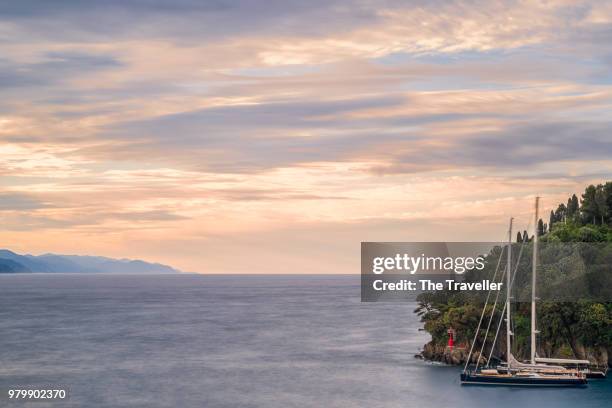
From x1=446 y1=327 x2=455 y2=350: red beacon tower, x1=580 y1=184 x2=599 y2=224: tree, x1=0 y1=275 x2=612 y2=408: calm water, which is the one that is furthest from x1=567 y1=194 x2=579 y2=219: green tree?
x1=446 y1=327 x2=455 y2=350: red beacon tower

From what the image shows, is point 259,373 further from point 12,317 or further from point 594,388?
point 12,317

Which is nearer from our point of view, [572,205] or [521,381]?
[521,381]

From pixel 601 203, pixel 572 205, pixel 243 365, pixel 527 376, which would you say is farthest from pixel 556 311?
pixel 572 205

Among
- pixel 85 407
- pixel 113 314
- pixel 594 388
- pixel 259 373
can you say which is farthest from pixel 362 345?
pixel 113 314

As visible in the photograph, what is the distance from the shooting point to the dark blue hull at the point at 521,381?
77.2m

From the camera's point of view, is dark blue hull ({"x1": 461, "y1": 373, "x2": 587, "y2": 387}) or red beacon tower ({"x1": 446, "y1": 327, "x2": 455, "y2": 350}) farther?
red beacon tower ({"x1": 446, "y1": 327, "x2": 455, "y2": 350})

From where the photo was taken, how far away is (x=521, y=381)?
77.7 metres

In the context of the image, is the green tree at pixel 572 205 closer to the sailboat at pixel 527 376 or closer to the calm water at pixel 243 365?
the calm water at pixel 243 365

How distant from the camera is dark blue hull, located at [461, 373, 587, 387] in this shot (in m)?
77.2

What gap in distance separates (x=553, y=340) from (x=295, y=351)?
36155mm

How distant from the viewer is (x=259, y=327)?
144 m

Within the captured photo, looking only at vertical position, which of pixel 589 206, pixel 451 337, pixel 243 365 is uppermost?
pixel 589 206

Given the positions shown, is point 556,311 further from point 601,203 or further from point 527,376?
point 601,203

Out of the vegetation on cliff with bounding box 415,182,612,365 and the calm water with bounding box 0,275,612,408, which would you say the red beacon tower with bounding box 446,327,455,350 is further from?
the calm water with bounding box 0,275,612,408
